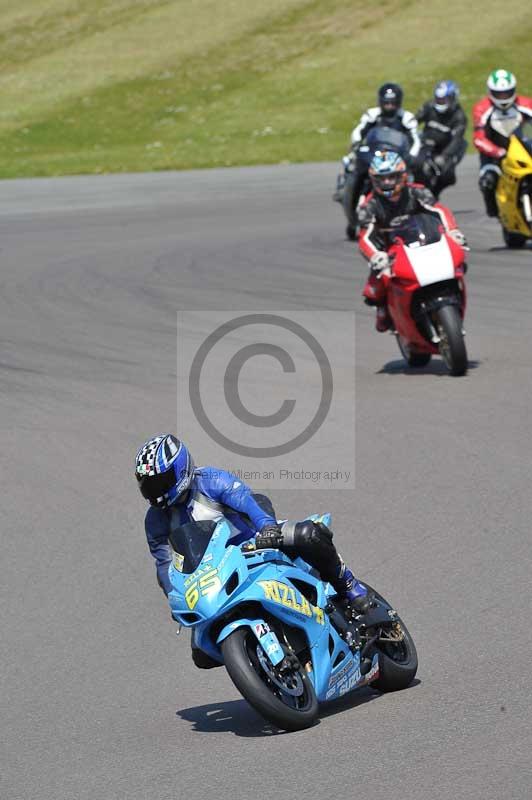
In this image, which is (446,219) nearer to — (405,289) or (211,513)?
(405,289)

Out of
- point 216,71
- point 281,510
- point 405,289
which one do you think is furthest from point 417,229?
point 216,71

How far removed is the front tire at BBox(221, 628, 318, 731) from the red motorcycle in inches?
Result: 264

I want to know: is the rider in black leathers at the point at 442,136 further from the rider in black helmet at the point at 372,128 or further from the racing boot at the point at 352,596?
the racing boot at the point at 352,596

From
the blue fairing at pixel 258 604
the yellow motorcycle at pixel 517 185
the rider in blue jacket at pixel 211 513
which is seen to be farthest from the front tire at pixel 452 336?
the blue fairing at pixel 258 604

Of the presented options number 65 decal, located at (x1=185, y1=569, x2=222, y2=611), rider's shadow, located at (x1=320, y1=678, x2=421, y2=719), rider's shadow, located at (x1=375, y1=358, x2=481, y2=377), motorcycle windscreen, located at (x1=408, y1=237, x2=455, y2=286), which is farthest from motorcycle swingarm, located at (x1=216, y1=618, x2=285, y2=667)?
rider's shadow, located at (x1=375, y1=358, x2=481, y2=377)

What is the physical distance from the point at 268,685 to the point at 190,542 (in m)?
0.68

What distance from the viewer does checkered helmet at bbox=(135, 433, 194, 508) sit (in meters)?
6.23

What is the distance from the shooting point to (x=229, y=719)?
21.0 feet

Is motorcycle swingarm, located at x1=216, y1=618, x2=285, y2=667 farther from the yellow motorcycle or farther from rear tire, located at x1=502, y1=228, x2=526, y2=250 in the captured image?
rear tire, located at x1=502, y1=228, x2=526, y2=250

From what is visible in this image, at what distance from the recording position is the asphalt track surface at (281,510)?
5723mm

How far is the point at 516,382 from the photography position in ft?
41.0

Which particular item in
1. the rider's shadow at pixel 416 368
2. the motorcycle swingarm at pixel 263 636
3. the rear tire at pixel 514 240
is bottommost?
the rear tire at pixel 514 240

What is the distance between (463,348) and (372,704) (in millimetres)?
6385

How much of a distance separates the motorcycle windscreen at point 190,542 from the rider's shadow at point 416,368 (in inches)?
276
